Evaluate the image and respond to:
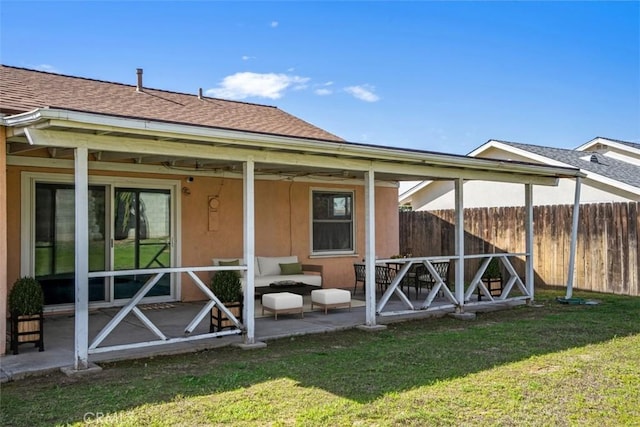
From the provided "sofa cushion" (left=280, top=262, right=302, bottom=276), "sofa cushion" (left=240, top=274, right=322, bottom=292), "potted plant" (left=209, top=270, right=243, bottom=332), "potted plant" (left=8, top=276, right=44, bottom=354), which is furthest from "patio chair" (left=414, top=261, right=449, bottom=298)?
"potted plant" (left=8, top=276, right=44, bottom=354)

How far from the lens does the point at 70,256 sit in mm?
8680

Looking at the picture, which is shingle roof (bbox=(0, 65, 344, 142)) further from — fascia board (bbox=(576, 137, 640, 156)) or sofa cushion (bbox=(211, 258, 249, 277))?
fascia board (bbox=(576, 137, 640, 156))

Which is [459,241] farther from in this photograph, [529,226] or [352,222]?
[352,222]

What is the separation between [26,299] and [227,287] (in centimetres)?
223

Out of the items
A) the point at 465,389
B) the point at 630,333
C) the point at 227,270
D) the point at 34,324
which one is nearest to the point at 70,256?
the point at 34,324

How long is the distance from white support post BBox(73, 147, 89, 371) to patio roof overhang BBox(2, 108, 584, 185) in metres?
0.22

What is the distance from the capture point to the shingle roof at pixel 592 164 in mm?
13973

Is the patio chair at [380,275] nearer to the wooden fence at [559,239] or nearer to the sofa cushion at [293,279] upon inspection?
the sofa cushion at [293,279]

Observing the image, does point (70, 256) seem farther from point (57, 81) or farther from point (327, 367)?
point (327, 367)

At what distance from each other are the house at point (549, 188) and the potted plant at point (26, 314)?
424 inches

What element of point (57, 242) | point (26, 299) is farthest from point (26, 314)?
point (57, 242)

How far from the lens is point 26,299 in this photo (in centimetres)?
608

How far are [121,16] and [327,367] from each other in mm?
8343

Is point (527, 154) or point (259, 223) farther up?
point (527, 154)
